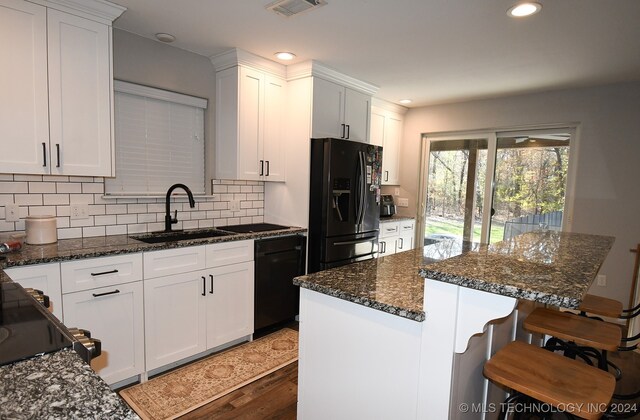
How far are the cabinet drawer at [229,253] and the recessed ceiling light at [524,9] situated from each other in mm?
2299

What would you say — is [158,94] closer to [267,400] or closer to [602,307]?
[267,400]

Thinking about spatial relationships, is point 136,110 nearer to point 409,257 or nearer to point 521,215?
point 409,257

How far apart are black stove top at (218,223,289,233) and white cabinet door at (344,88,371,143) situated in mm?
1163

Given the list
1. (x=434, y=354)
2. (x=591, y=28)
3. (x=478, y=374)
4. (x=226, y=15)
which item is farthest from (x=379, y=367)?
(x=591, y=28)

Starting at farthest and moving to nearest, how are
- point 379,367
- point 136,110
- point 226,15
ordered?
point 136,110
point 226,15
point 379,367

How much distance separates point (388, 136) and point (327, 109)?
5.17 feet

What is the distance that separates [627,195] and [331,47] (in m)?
Answer: 3.15

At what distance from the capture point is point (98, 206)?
2561 millimetres

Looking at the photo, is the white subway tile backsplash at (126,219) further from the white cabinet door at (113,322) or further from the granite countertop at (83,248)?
the white cabinet door at (113,322)

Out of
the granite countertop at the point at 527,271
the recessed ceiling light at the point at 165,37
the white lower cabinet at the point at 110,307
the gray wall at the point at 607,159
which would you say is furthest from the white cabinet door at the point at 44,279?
the gray wall at the point at 607,159

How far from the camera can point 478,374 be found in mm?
1452

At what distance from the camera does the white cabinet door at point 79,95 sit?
2.09 metres

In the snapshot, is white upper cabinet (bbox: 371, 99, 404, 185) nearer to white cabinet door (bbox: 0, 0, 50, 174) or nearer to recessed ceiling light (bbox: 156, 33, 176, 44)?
recessed ceiling light (bbox: 156, 33, 176, 44)

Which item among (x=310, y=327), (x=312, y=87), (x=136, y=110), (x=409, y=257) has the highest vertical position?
(x=312, y=87)
